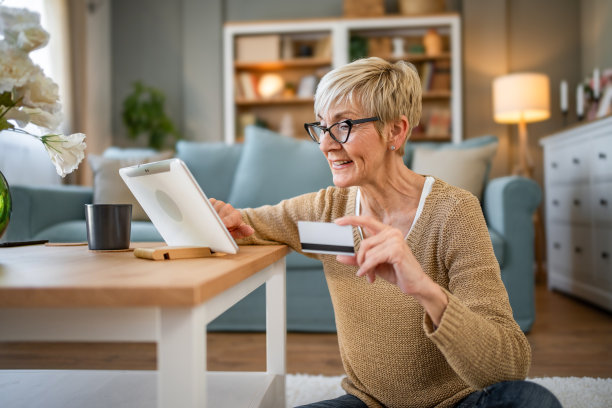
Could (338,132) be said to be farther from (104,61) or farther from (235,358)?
(104,61)

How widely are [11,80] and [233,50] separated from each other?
3.60 metres

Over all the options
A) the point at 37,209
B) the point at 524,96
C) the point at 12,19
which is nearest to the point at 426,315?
the point at 12,19

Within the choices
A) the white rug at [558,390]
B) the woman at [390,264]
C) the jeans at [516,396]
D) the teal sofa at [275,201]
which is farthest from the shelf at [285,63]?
the jeans at [516,396]

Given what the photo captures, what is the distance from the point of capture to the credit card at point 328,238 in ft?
2.11

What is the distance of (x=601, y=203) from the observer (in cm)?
242

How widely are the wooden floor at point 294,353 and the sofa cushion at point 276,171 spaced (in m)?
0.66

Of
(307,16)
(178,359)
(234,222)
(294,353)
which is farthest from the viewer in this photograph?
(307,16)

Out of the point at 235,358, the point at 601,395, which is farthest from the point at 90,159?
the point at 601,395

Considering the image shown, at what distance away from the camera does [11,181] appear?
3111 mm

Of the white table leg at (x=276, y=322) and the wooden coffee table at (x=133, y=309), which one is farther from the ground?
the wooden coffee table at (x=133, y=309)

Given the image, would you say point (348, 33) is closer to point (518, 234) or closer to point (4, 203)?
point (518, 234)

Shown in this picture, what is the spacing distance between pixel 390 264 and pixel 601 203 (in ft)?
7.34

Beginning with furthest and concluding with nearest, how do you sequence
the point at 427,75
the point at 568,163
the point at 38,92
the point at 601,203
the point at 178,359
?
the point at 427,75
the point at 568,163
the point at 601,203
the point at 38,92
the point at 178,359

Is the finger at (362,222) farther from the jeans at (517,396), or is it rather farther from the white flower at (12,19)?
the white flower at (12,19)
